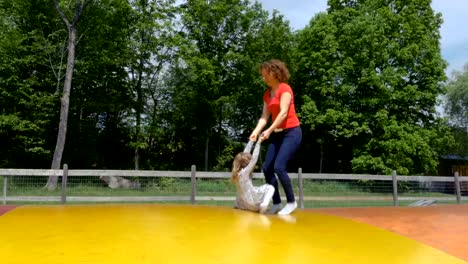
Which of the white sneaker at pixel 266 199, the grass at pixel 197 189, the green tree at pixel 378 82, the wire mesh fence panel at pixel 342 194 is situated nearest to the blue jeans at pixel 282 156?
the white sneaker at pixel 266 199

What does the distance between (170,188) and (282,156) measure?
829cm

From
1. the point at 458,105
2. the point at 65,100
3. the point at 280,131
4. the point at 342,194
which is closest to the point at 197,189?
the point at 342,194

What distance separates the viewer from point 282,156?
416cm

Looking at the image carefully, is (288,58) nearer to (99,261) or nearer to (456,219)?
(456,219)

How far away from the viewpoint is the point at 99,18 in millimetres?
23375

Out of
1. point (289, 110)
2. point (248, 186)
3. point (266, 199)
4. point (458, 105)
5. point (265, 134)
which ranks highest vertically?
point (458, 105)

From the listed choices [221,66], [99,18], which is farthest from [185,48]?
[99,18]

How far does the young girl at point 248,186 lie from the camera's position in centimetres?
430

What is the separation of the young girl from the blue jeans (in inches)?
5.7

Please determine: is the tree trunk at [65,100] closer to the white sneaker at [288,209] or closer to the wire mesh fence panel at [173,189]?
the wire mesh fence panel at [173,189]

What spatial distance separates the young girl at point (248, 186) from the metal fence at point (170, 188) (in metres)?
6.63

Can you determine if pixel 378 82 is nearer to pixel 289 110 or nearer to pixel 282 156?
pixel 289 110

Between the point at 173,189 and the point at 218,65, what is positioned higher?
the point at 218,65

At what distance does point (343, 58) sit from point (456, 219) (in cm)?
2433
